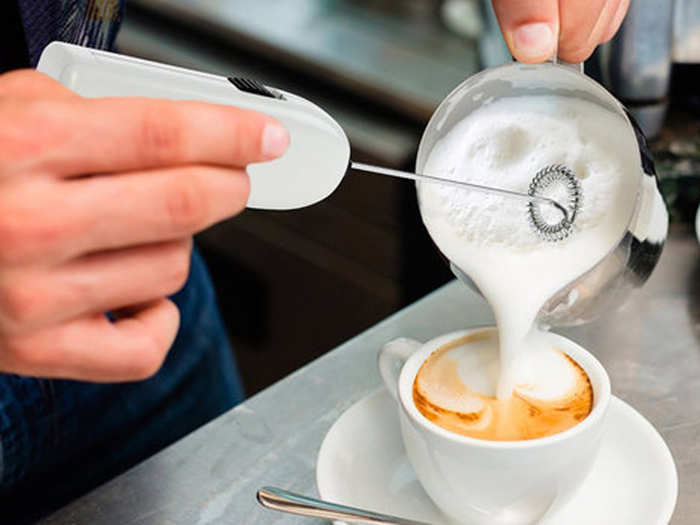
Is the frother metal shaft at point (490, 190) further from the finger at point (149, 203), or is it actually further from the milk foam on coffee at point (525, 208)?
the finger at point (149, 203)

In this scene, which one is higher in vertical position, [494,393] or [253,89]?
[253,89]

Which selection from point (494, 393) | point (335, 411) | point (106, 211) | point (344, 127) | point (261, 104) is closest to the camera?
point (106, 211)

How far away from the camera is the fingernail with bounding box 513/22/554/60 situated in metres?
0.64

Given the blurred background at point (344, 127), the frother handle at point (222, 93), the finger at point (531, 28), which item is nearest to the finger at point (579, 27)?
the finger at point (531, 28)

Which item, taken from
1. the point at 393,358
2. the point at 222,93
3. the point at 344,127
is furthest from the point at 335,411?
the point at 344,127

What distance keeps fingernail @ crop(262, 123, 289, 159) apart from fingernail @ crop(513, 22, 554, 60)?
0.68ft

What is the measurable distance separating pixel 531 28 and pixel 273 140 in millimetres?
231

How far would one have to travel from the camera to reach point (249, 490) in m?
0.69

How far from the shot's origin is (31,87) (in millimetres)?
480

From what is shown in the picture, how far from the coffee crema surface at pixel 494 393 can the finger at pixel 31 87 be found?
292 millimetres

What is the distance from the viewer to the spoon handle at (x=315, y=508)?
0.61 m

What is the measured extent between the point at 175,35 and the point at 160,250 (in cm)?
152

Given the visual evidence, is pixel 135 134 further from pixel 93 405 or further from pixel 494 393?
pixel 93 405

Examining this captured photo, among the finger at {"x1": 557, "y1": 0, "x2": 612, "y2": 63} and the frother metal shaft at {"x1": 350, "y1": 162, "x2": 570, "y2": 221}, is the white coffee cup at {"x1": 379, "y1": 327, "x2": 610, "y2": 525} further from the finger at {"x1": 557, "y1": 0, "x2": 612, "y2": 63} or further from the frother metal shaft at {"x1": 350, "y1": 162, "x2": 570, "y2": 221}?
the finger at {"x1": 557, "y1": 0, "x2": 612, "y2": 63}
